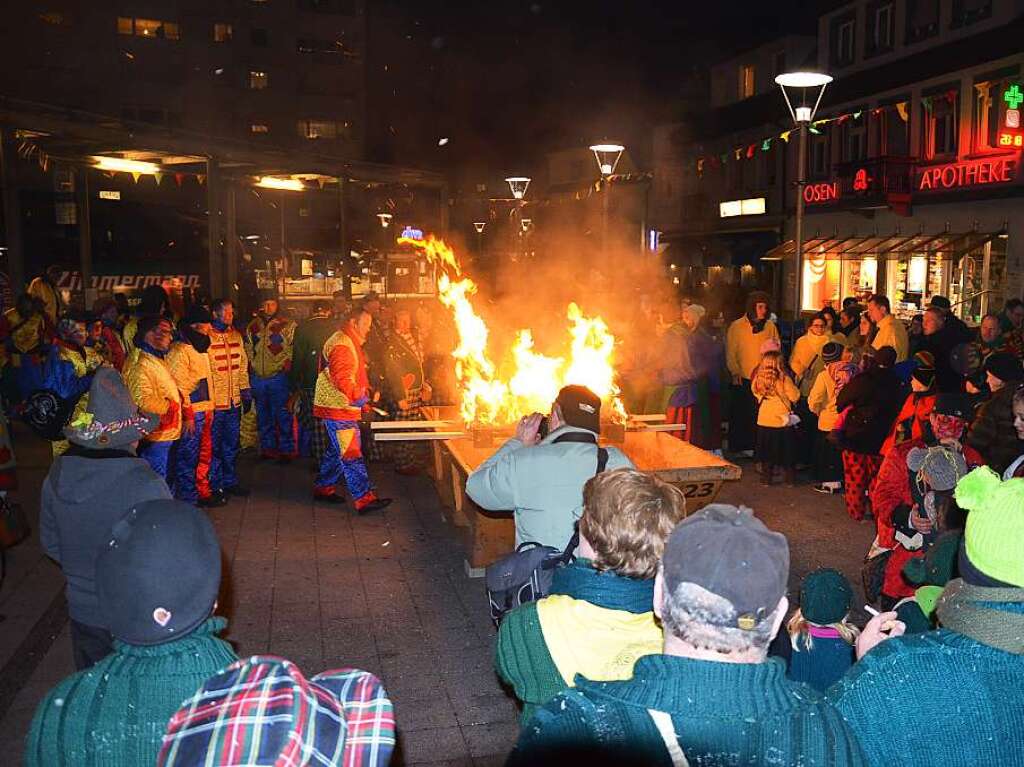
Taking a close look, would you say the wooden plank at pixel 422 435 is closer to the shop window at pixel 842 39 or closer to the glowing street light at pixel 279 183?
the glowing street light at pixel 279 183

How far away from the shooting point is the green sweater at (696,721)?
168 cm

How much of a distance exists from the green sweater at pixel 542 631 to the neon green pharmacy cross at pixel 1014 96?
19.5m

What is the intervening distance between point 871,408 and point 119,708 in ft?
23.5

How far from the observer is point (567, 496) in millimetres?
4031

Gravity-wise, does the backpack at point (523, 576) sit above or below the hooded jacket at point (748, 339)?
below

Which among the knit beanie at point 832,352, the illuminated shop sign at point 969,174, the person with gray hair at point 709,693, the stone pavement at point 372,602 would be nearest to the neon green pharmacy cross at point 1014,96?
the illuminated shop sign at point 969,174

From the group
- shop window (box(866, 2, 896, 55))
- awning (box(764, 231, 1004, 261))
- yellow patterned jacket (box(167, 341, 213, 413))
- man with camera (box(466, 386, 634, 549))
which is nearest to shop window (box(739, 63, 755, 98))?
awning (box(764, 231, 1004, 261))

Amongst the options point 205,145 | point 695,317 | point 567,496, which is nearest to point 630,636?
point 567,496

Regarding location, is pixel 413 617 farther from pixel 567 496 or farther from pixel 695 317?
pixel 695 317

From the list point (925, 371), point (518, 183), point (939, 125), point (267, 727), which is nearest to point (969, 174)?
point (939, 125)

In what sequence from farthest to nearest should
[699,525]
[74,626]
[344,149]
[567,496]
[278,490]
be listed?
[344,149]
[278,490]
[567,496]
[74,626]
[699,525]

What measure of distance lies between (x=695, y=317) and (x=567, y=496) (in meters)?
7.29

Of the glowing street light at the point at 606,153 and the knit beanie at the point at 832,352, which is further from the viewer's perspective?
the glowing street light at the point at 606,153

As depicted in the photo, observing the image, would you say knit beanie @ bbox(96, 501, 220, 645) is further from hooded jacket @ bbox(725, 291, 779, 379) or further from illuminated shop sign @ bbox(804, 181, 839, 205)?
illuminated shop sign @ bbox(804, 181, 839, 205)
